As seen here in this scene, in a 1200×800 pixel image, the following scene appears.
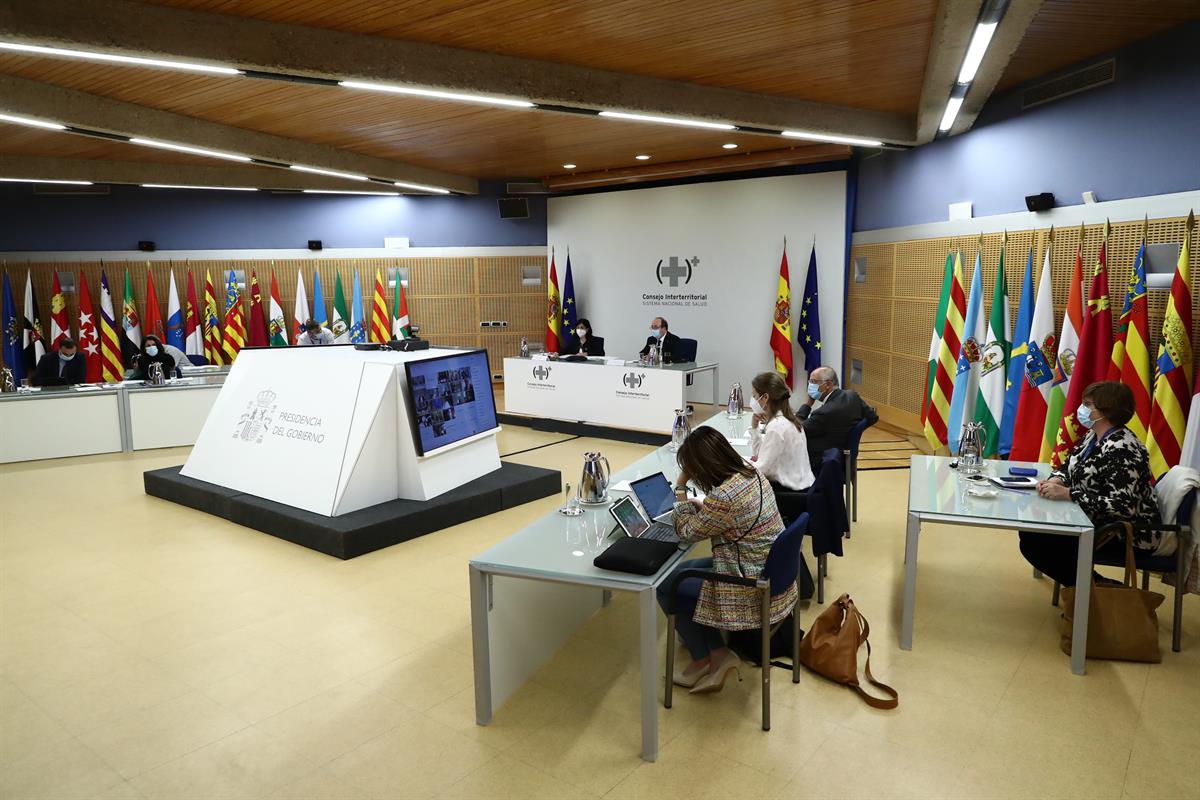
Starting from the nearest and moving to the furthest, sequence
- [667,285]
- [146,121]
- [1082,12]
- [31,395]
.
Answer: [1082,12] → [146,121] → [31,395] → [667,285]

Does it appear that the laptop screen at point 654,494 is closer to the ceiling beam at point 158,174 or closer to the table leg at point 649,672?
the table leg at point 649,672

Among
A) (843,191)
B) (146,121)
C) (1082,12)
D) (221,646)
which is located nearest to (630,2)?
(1082,12)

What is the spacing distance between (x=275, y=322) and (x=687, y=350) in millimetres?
6966

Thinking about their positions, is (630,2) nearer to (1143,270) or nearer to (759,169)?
(1143,270)

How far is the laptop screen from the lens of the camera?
402 cm

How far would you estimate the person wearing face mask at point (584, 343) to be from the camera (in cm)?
1080

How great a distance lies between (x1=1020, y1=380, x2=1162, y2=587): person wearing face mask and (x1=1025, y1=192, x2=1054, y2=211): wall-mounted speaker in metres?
3.39

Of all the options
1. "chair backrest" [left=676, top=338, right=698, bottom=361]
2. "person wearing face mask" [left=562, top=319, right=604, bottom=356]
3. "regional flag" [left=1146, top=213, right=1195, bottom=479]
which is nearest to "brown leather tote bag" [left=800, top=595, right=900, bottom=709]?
"regional flag" [left=1146, top=213, right=1195, bottom=479]

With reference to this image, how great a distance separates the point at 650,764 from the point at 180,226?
1261cm

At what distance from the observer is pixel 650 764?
3225 mm

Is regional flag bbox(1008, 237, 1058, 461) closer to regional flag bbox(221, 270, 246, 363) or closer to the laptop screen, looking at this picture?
the laptop screen

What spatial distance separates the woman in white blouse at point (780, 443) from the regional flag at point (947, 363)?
3760 mm

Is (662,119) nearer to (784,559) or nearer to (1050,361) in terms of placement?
(1050,361)

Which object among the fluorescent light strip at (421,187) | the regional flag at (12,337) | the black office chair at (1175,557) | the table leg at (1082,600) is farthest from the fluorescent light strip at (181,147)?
the black office chair at (1175,557)
